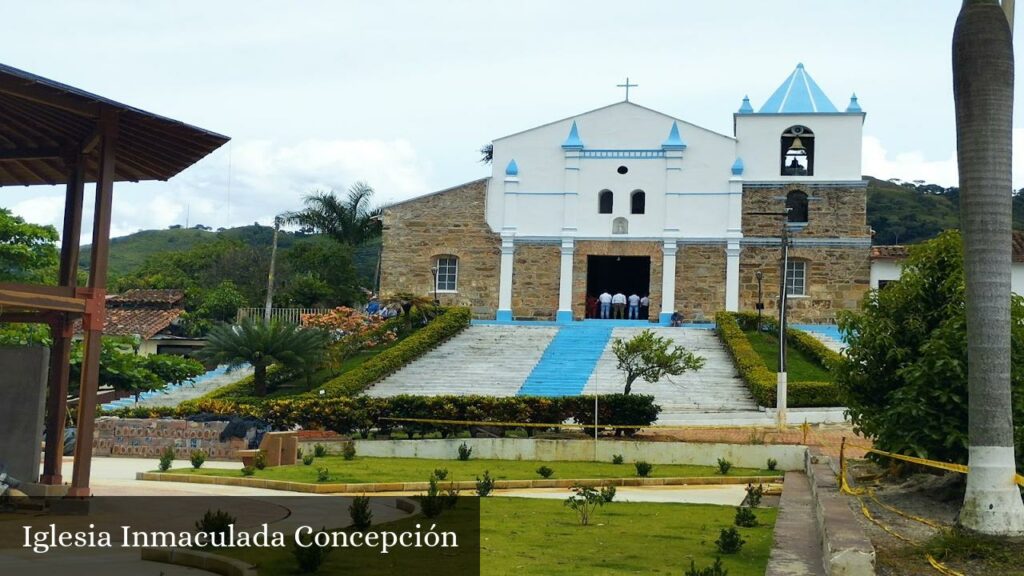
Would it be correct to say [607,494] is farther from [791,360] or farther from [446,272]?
[446,272]

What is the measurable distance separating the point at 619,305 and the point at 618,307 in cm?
9

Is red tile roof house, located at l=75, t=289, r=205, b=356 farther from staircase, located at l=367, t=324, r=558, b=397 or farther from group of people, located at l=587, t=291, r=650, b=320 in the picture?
group of people, located at l=587, t=291, r=650, b=320

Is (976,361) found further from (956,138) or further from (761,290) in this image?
(761,290)

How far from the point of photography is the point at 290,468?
16.4 metres

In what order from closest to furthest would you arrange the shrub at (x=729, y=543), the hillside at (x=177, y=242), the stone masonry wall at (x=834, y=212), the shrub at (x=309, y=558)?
the shrub at (x=309, y=558) < the shrub at (x=729, y=543) < the stone masonry wall at (x=834, y=212) < the hillside at (x=177, y=242)

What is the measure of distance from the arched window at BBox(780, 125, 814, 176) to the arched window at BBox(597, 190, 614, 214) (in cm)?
530

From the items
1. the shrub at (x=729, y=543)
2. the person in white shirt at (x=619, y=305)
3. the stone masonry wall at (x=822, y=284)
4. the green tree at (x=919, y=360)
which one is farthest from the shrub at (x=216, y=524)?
the person in white shirt at (x=619, y=305)

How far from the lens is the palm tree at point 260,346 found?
24.6 metres

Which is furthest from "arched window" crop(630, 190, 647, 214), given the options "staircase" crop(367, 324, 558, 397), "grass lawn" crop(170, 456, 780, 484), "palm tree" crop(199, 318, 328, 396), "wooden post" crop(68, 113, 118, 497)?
"wooden post" crop(68, 113, 118, 497)

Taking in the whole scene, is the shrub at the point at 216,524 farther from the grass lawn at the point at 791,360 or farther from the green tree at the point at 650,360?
the grass lawn at the point at 791,360

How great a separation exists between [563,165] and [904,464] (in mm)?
25361

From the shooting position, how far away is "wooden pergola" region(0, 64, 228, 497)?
10656 millimetres

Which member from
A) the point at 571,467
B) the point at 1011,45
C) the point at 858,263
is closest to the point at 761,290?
the point at 858,263

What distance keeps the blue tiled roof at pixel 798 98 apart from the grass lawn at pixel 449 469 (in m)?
20.0
